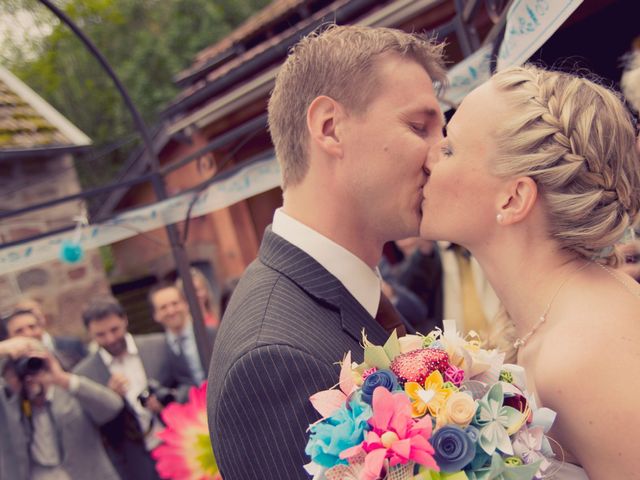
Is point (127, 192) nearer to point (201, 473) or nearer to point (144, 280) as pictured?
point (144, 280)

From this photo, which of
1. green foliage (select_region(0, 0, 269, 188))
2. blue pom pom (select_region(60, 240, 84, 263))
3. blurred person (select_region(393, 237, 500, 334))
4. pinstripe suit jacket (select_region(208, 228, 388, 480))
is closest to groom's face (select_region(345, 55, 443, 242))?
pinstripe suit jacket (select_region(208, 228, 388, 480))

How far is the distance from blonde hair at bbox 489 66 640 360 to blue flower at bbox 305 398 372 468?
75 centimetres

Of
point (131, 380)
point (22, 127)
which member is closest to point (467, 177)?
point (131, 380)

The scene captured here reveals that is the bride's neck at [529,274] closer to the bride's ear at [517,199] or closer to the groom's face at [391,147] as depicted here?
the bride's ear at [517,199]

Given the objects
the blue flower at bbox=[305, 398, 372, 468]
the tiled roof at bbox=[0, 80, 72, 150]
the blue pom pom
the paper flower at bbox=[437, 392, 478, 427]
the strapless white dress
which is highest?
the tiled roof at bbox=[0, 80, 72, 150]

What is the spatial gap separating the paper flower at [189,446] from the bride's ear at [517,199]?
1.67 metres

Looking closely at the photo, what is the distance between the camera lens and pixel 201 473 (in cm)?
287

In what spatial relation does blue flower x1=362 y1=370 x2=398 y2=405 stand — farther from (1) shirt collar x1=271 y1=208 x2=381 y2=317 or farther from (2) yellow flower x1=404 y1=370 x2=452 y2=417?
(1) shirt collar x1=271 y1=208 x2=381 y2=317

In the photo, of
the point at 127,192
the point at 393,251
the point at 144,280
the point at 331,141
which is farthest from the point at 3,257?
the point at 127,192

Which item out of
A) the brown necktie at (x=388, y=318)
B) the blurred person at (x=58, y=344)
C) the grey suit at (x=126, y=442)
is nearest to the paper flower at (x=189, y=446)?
the grey suit at (x=126, y=442)

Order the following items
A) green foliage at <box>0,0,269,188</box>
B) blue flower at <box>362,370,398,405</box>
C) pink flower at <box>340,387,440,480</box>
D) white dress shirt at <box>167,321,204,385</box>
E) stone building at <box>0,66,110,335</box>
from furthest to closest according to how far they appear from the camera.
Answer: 1. green foliage at <box>0,0,269,188</box>
2. stone building at <box>0,66,110,335</box>
3. white dress shirt at <box>167,321,204,385</box>
4. blue flower at <box>362,370,398,405</box>
5. pink flower at <box>340,387,440,480</box>

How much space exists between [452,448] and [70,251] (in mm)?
3327

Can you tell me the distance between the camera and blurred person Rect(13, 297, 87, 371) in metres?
4.40

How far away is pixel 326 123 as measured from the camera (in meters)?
1.81
